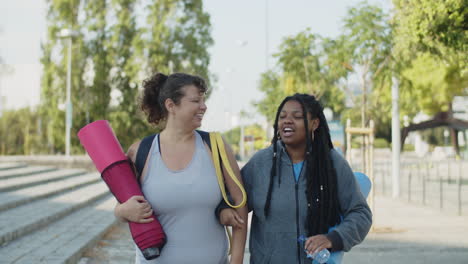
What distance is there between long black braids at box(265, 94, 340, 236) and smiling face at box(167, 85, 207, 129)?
0.43 metres

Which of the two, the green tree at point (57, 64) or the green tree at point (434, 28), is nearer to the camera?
the green tree at point (434, 28)

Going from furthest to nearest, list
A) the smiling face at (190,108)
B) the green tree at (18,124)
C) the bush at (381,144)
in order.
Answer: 1. the bush at (381,144)
2. the green tree at (18,124)
3. the smiling face at (190,108)

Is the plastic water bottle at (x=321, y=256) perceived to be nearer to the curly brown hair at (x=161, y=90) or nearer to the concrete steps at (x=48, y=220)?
the curly brown hair at (x=161, y=90)

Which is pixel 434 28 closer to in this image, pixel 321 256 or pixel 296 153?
pixel 296 153

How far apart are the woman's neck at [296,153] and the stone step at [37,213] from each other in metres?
5.23

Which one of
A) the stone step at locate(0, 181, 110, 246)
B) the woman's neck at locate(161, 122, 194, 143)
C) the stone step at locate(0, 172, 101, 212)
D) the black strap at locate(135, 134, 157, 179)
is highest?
the woman's neck at locate(161, 122, 194, 143)

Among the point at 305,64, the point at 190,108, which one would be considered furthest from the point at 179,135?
the point at 305,64

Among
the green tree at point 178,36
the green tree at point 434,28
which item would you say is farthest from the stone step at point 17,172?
the green tree at point 178,36

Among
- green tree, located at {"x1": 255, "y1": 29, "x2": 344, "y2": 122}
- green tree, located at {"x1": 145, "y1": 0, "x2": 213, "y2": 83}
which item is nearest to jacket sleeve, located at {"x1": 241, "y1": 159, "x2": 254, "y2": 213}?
green tree, located at {"x1": 255, "y1": 29, "x2": 344, "y2": 122}

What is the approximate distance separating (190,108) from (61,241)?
527 cm

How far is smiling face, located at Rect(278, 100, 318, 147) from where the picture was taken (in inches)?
109

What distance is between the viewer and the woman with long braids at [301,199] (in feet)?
8.84

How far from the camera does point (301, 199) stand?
2.72 metres

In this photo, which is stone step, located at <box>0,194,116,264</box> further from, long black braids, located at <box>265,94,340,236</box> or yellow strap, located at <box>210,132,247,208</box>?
long black braids, located at <box>265,94,340,236</box>
